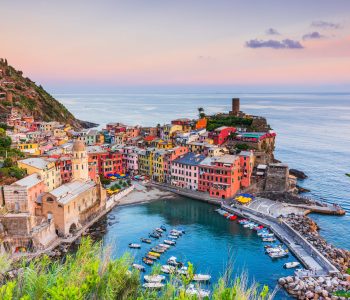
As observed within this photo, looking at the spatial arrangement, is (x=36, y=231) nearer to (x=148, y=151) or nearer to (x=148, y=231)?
(x=148, y=231)

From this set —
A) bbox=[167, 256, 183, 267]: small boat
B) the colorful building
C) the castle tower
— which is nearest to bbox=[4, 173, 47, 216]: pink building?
bbox=[167, 256, 183, 267]: small boat

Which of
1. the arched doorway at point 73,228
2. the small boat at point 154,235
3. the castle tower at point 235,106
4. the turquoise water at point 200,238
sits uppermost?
the castle tower at point 235,106

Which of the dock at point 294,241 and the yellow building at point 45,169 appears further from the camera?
the yellow building at point 45,169

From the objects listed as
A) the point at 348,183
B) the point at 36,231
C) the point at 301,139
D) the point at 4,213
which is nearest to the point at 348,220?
the point at 348,183

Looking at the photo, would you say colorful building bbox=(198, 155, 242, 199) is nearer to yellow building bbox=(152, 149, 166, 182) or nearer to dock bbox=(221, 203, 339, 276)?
dock bbox=(221, 203, 339, 276)

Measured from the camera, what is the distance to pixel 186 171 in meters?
63.3

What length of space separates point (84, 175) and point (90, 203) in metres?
5.00

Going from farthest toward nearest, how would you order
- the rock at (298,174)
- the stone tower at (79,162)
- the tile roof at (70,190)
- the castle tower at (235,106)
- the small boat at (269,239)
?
1. the castle tower at (235,106)
2. the rock at (298,174)
3. the stone tower at (79,162)
4. the tile roof at (70,190)
5. the small boat at (269,239)

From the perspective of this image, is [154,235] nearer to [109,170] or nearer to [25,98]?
[109,170]

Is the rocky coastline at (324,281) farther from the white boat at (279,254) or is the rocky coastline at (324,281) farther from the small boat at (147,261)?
the small boat at (147,261)

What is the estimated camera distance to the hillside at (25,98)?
110m

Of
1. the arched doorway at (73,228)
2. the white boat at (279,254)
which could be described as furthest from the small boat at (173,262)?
the arched doorway at (73,228)

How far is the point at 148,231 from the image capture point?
154 ft

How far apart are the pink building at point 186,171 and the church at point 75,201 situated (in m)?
16.2
